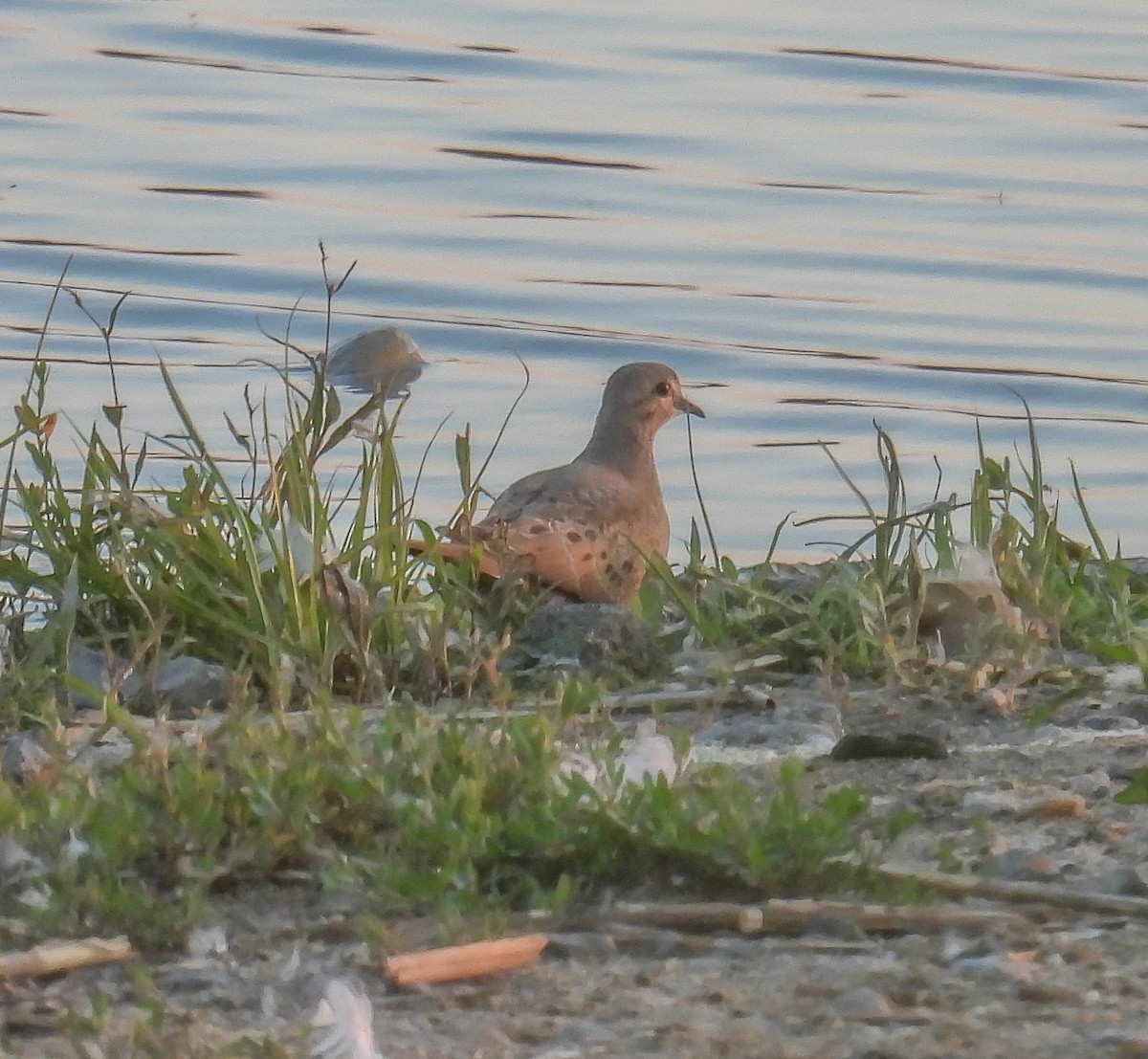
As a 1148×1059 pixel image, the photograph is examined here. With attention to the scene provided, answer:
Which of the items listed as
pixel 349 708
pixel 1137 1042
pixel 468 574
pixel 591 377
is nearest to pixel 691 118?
pixel 591 377

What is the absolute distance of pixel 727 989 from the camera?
3133 mm

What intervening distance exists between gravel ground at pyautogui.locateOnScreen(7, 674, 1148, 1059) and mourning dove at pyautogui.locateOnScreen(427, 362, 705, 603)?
7.10 ft

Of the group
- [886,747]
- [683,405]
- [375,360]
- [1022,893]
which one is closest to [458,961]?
[1022,893]

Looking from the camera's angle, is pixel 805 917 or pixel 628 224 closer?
pixel 805 917

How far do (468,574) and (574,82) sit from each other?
9.69m

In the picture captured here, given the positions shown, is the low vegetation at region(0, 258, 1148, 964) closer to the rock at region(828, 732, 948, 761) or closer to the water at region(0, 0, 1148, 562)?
the rock at region(828, 732, 948, 761)

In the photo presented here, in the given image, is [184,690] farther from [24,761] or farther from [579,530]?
[579,530]

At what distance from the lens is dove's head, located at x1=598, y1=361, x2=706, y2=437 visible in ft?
26.0

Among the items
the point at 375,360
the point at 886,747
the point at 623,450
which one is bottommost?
the point at 886,747

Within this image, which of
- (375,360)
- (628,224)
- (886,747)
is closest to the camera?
(886,747)

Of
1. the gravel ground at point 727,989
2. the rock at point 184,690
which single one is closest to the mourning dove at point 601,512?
the rock at point 184,690

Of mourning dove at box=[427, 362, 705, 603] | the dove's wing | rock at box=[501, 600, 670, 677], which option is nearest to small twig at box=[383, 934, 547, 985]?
rock at box=[501, 600, 670, 677]

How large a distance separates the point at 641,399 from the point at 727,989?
4.93 metres

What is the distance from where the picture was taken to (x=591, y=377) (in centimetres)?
1028
